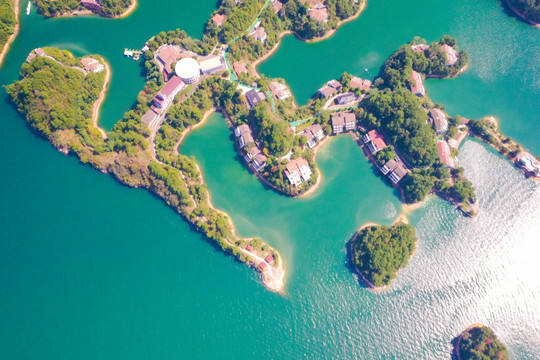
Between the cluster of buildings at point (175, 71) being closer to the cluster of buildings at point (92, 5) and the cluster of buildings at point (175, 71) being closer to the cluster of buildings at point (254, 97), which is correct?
the cluster of buildings at point (254, 97)

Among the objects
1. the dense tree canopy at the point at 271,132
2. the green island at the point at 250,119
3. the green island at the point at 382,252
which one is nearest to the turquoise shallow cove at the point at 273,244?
the green island at the point at 382,252

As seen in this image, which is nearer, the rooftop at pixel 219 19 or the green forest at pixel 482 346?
the green forest at pixel 482 346

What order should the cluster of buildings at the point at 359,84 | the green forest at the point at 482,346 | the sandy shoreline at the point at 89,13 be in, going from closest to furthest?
1. the green forest at the point at 482,346
2. the cluster of buildings at the point at 359,84
3. the sandy shoreline at the point at 89,13

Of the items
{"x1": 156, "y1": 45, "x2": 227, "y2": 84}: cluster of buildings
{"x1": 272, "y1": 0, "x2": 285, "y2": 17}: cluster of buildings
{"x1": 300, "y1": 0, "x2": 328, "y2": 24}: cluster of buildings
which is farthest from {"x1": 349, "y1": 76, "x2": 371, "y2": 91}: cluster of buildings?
{"x1": 156, "y1": 45, "x2": 227, "y2": 84}: cluster of buildings

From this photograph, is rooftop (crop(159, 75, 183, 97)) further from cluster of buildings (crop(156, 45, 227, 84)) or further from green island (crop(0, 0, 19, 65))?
green island (crop(0, 0, 19, 65))

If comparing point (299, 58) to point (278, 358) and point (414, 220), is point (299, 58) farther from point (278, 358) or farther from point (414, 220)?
point (278, 358)

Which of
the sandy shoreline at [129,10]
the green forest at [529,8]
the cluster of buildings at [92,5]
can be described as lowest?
the green forest at [529,8]
